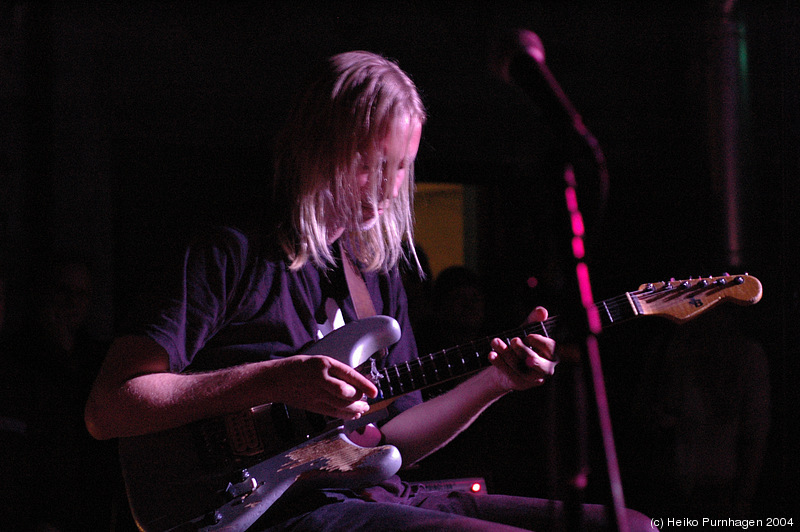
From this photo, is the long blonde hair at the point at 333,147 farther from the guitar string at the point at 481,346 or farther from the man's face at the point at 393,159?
the guitar string at the point at 481,346

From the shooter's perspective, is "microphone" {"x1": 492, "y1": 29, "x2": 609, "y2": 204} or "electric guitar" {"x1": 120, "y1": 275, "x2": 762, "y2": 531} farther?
"electric guitar" {"x1": 120, "y1": 275, "x2": 762, "y2": 531}

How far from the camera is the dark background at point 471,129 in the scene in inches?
147

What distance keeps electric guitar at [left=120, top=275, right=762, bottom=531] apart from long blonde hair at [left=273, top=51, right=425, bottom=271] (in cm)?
29

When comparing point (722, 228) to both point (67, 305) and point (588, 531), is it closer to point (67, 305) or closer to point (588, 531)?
point (588, 531)

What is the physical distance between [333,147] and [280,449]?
31.5 inches

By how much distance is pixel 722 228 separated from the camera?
4191 millimetres

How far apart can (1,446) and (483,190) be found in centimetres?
395

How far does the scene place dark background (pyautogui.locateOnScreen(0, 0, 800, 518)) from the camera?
3.75 meters

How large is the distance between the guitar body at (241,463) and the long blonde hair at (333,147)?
1.01 ft

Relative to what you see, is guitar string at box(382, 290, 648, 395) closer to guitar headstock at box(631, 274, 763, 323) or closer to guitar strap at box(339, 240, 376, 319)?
guitar headstock at box(631, 274, 763, 323)

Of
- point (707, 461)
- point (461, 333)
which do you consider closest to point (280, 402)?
point (461, 333)

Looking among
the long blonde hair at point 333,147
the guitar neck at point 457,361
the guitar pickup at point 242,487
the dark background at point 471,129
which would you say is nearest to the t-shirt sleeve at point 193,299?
the long blonde hair at point 333,147

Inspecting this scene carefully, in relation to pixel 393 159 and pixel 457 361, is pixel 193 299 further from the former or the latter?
pixel 457 361

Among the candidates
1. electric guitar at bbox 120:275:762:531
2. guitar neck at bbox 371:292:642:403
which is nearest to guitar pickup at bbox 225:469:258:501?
electric guitar at bbox 120:275:762:531
